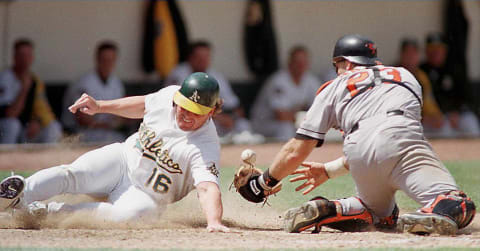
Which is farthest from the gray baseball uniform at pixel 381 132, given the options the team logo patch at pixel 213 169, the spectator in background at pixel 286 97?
the spectator in background at pixel 286 97

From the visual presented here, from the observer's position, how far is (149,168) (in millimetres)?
4945

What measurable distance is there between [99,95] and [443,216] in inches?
284

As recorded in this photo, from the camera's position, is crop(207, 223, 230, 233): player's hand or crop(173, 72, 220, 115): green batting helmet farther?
crop(173, 72, 220, 115): green batting helmet

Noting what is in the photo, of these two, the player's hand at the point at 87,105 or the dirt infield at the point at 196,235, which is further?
the player's hand at the point at 87,105

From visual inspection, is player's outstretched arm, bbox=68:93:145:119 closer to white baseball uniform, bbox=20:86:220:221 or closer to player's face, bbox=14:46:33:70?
white baseball uniform, bbox=20:86:220:221

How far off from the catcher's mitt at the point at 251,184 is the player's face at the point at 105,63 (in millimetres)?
5963

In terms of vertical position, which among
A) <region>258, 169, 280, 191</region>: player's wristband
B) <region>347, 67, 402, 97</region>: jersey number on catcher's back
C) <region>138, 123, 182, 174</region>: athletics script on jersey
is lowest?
<region>258, 169, 280, 191</region>: player's wristband

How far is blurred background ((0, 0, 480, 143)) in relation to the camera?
1099 centimetres

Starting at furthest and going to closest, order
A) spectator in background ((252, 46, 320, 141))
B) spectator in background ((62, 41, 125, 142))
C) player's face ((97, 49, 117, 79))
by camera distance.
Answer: spectator in background ((252, 46, 320, 141)), player's face ((97, 49, 117, 79)), spectator in background ((62, 41, 125, 142))

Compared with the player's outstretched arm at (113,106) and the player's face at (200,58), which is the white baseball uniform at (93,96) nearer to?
the player's face at (200,58)

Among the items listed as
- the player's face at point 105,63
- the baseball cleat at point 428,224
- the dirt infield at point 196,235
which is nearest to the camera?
the dirt infield at point 196,235

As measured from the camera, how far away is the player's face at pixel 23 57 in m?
10.1

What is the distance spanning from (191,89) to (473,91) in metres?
10.2

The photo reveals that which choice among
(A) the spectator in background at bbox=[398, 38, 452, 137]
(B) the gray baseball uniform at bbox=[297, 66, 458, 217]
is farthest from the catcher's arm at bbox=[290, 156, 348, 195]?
(A) the spectator in background at bbox=[398, 38, 452, 137]
